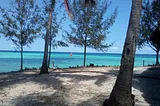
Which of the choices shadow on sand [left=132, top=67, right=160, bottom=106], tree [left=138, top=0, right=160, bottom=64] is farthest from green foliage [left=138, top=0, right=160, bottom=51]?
shadow on sand [left=132, top=67, right=160, bottom=106]

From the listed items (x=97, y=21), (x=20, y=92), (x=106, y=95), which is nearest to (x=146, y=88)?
(x=106, y=95)

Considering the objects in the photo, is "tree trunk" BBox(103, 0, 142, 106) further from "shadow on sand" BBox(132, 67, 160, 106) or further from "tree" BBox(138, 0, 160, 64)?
"tree" BBox(138, 0, 160, 64)

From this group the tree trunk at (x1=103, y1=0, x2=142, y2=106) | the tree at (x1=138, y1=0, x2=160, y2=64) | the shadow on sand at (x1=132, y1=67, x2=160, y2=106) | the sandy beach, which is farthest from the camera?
the tree at (x1=138, y1=0, x2=160, y2=64)

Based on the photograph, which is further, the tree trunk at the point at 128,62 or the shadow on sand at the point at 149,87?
the shadow on sand at the point at 149,87

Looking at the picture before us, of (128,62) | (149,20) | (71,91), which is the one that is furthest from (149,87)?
(149,20)

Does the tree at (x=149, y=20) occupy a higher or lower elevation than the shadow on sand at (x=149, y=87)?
higher

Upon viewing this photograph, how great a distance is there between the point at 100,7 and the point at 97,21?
1.60m

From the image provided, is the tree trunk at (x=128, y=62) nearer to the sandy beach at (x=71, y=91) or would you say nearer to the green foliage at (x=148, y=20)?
the sandy beach at (x=71, y=91)

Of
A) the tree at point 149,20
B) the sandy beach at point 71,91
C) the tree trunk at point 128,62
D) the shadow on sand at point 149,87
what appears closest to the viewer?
the tree trunk at point 128,62

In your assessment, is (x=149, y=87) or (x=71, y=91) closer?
(x=71, y=91)

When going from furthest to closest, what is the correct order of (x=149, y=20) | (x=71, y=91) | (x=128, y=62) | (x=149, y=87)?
(x=149, y=20), (x=149, y=87), (x=71, y=91), (x=128, y=62)

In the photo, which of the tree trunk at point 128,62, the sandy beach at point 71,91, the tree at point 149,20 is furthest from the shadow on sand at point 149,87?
the tree at point 149,20

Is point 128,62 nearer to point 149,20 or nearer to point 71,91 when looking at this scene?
point 71,91

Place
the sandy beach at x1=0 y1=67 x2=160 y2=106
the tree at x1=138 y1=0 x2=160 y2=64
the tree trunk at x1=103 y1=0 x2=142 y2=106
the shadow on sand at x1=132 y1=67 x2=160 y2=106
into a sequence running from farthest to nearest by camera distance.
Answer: the tree at x1=138 y1=0 x2=160 y2=64 < the shadow on sand at x1=132 y1=67 x2=160 y2=106 < the sandy beach at x1=0 y1=67 x2=160 y2=106 < the tree trunk at x1=103 y1=0 x2=142 y2=106
